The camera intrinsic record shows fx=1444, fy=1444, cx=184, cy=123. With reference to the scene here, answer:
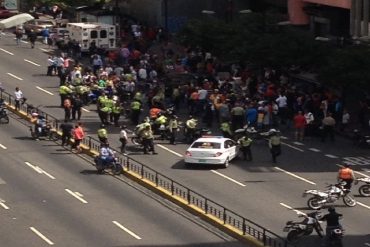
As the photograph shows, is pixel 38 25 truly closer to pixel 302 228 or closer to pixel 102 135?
pixel 102 135

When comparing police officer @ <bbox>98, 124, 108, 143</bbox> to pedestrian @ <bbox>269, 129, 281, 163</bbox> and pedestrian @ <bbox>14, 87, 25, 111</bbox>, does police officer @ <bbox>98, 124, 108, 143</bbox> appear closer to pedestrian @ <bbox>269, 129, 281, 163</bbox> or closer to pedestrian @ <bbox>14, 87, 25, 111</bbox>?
pedestrian @ <bbox>269, 129, 281, 163</bbox>

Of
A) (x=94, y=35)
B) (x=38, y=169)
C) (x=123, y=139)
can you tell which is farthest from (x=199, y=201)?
(x=94, y=35)

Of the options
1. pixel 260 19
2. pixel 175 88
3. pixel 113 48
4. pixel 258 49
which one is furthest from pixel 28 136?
pixel 113 48

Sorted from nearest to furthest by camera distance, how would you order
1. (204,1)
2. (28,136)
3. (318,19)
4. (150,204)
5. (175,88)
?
(150,204)
(28,136)
(175,88)
(318,19)
(204,1)

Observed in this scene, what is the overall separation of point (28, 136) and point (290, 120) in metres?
11.9

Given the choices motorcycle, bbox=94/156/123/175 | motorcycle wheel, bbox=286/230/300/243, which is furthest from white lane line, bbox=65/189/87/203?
motorcycle wheel, bbox=286/230/300/243

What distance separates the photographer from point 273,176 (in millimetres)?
54500

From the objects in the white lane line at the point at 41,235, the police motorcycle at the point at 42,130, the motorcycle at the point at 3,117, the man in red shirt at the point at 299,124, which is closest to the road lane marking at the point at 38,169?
the police motorcycle at the point at 42,130

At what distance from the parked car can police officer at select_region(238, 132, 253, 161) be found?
37764 millimetres

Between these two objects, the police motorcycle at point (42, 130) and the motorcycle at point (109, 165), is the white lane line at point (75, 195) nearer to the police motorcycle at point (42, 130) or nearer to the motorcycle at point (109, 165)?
the motorcycle at point (109, 165)

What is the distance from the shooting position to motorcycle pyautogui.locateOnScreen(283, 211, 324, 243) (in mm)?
43588

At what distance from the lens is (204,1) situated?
97.9 metres

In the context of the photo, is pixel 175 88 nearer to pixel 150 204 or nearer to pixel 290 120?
pixel 290 120

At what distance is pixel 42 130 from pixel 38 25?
33502mm
